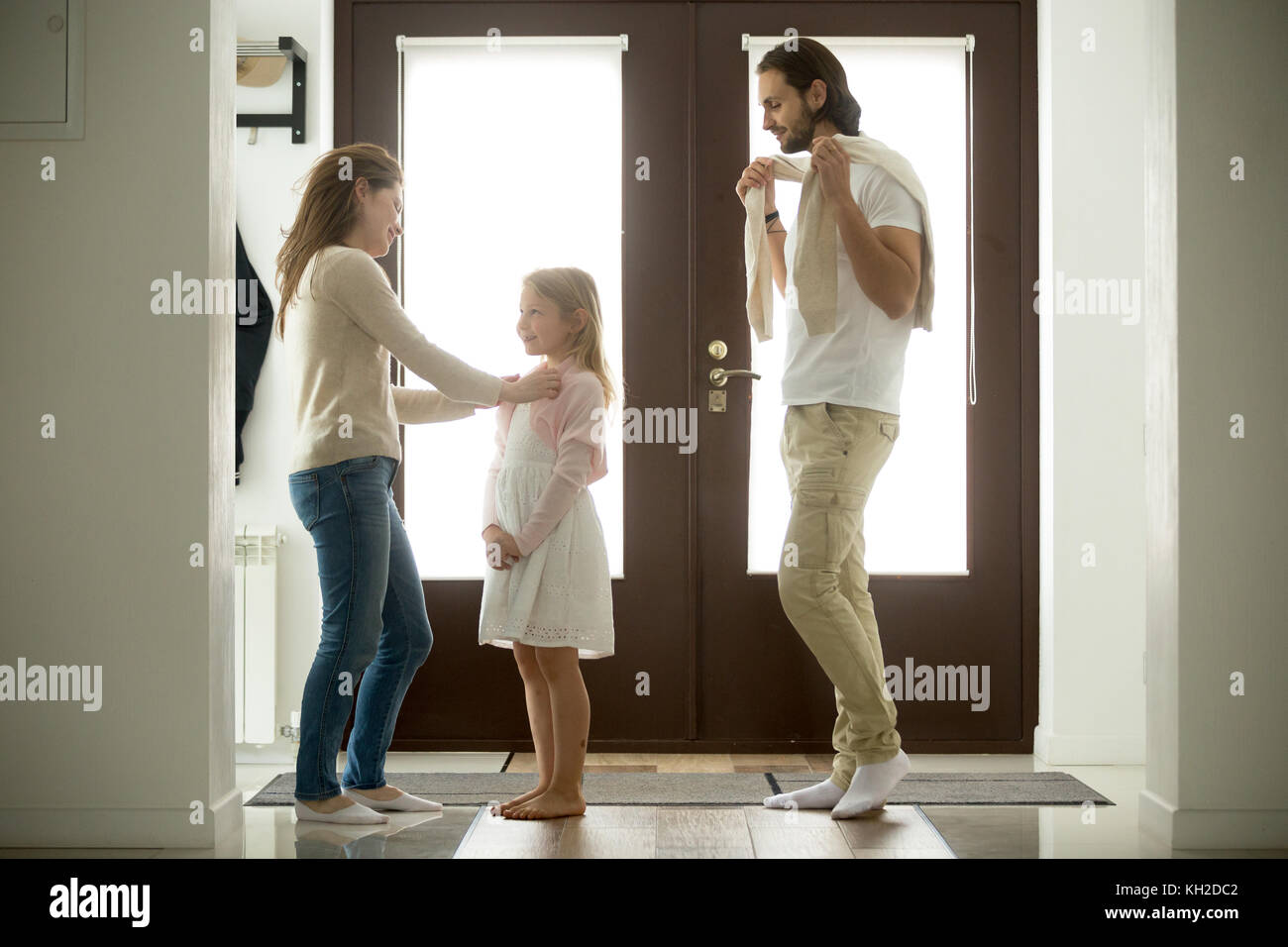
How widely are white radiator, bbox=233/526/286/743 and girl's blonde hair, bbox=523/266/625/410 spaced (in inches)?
47.9

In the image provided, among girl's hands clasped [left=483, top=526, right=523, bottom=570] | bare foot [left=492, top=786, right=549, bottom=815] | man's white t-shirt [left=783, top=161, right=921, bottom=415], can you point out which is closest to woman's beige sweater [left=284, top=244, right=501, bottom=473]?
girl's hands clasped [left=483, top=526, right=523, bottom=570]

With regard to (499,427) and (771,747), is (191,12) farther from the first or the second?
(771,747)

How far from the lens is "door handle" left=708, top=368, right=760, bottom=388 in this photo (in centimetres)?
315

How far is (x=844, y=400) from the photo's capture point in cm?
221

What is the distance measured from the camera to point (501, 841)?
206 centimetres

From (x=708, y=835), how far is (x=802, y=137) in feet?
4.45

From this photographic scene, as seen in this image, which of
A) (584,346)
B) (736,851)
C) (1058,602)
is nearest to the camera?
(736,851)

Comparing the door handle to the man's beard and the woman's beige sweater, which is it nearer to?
the man's beard

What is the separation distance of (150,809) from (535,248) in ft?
5.77

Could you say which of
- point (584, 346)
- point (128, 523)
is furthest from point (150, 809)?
point (584, 346)

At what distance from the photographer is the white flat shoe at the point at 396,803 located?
2.28 m

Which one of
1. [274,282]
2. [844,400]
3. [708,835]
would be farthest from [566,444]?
[274,282]

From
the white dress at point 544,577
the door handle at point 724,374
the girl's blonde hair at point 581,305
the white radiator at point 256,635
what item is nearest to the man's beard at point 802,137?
the girl's blonde hair at point 581,305

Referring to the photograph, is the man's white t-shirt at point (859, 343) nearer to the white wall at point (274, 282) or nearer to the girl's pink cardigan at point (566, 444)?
the girl's pink cardigan at point (566, 444)
